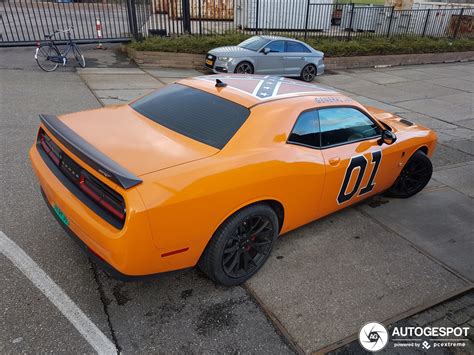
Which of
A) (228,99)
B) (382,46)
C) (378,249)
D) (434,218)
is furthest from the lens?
(382,46)

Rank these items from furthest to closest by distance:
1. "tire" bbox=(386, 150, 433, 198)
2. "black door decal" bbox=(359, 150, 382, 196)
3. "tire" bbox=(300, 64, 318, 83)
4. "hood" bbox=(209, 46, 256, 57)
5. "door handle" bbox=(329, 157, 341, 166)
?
1. "tire" bbox=(300, 64, 318, 83)
2. "hood" bbox=(209, 46, 256, 57)
3. "tire" bbox=(386, 150, 433, 198)
4. "black door decal" bbox=(359, 150, 382, 196)
5. "door handle" bbox=(329, 157, 341, 166)

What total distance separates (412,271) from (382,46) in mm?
13970

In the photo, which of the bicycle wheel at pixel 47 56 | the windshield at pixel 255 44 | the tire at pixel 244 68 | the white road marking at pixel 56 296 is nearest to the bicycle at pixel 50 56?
the bicycle wheel at pixel 47 56

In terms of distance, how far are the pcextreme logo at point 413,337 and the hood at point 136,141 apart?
174 cm

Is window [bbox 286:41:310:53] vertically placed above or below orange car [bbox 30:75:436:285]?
below

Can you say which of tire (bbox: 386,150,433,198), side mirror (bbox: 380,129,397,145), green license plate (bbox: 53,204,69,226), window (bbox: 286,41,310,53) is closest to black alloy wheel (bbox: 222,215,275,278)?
green license plate (bbox: 53,204,69,226)

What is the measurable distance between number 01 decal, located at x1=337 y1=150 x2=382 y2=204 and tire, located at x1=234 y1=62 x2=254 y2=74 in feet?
24.1

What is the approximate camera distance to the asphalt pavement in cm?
251

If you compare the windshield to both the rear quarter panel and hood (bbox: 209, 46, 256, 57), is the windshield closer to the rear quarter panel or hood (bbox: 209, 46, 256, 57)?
hood (bbox: 209, 46, 256, 57)

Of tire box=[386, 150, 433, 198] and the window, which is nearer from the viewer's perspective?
tire box=[386, 150, 433, 198]

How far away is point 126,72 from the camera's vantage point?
10.5 meters

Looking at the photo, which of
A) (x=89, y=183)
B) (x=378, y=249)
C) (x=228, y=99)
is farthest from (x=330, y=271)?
(x=89, y=183)

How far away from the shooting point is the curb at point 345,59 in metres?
11.6

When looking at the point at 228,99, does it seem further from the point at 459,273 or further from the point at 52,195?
the point at 459,273
